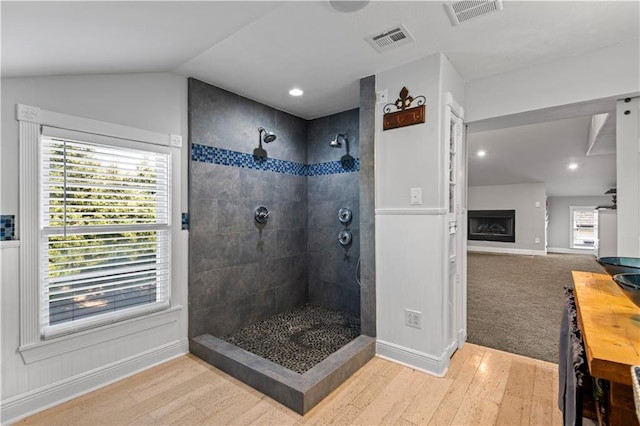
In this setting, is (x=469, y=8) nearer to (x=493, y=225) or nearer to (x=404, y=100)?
(x=404, y=100)

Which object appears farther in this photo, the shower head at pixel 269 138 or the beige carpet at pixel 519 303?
the shower head at pixel 269 138

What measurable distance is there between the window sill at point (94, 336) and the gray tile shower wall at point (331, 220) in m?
1.66

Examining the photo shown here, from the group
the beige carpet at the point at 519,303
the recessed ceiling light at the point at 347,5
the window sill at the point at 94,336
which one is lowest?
the beige carpet at the point at 519,303

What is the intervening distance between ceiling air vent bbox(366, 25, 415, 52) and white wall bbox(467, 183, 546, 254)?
24.7 ft

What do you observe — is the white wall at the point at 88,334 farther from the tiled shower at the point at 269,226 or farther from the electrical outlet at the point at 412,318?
the electrical outlet at the point at 412,318

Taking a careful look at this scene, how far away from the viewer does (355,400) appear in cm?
192

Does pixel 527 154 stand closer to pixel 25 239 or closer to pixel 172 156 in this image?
pixel 172 156

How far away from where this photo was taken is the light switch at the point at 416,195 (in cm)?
226

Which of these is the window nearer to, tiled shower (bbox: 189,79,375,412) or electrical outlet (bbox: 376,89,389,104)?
tiled shower (bbox: 189,79,375,412)

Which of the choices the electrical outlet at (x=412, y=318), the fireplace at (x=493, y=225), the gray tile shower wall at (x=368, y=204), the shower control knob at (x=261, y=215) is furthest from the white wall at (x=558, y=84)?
the fireplace at (x=493, y=225)

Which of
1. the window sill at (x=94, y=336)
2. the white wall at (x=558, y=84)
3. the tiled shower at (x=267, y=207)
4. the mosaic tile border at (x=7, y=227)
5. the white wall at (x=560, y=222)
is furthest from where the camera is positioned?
the white wall at (x=560, y=222)

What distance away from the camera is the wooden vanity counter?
72cm

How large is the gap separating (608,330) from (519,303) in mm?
3533

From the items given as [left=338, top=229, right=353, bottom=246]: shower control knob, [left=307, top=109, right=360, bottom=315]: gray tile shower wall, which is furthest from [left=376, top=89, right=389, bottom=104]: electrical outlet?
[left=338, top=229, right=353, bottom=246]: shower control knob
